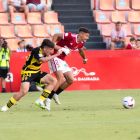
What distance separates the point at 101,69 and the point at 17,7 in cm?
514

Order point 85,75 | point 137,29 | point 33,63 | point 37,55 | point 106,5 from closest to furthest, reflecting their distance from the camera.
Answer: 1. point 37,55
2. point 33,63
3. point 85,75
4. point 137,29
5. point 106,5

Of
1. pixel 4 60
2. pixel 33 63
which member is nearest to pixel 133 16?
pixel 4 60

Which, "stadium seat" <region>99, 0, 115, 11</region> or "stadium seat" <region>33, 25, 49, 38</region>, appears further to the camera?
"stadium seat" <region>99, 0, 115, 11</region>

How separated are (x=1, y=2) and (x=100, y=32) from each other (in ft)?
14.8

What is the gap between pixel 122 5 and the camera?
17.8 m

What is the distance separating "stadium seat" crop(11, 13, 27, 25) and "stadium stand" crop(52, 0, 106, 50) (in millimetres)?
1790

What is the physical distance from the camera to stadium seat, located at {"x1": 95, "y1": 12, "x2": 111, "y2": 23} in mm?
16967

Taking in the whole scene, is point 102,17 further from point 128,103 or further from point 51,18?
point 128,103

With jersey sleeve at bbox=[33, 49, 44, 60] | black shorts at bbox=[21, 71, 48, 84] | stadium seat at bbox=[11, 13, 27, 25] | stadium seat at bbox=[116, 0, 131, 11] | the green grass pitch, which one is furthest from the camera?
stadium seat at bbox=[116, 0, 131, 11]

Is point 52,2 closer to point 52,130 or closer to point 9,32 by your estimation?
point 9,32

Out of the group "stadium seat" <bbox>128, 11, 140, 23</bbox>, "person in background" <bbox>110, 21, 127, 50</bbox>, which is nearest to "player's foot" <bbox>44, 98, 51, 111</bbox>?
"person in background" <bbox>110, 21, 127, 50</bbox>

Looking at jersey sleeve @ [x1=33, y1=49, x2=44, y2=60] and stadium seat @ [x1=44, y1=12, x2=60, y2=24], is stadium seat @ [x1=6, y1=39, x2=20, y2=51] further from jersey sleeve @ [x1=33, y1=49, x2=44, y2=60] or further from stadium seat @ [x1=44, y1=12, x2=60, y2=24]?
jersey sleeve @ [x1=33, y1=49, x2=44, y2=60]

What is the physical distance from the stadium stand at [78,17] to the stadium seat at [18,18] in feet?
5.87

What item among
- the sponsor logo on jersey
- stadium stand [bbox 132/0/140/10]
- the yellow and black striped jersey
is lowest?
the sponsor logo on jersey
